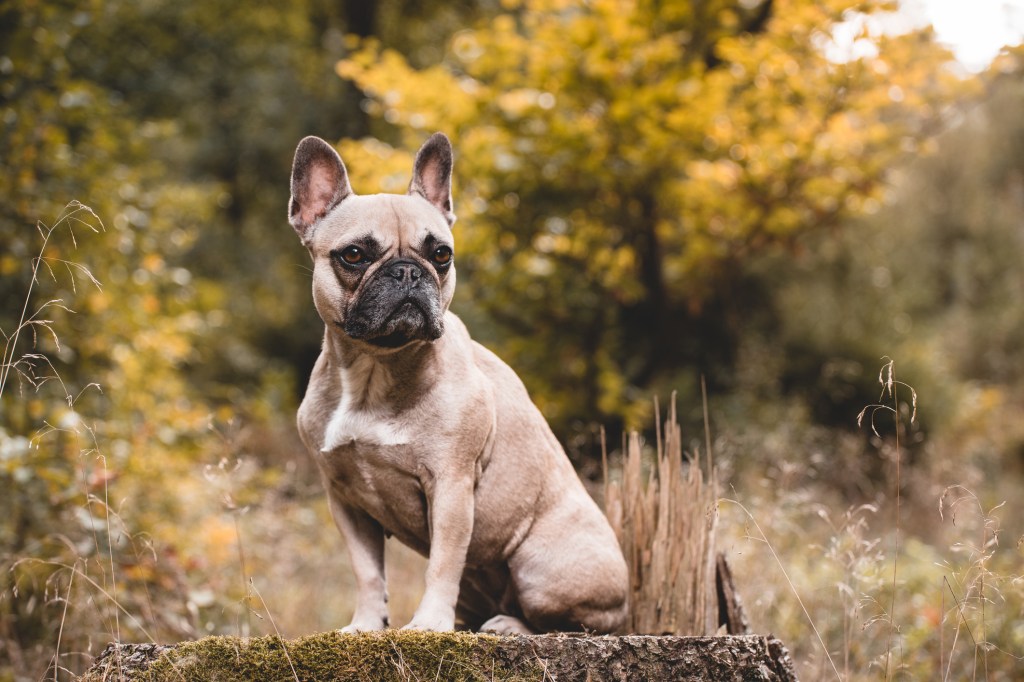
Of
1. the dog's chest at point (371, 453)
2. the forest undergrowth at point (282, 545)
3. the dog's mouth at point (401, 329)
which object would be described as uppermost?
the dog's mouth at point (401, 329)

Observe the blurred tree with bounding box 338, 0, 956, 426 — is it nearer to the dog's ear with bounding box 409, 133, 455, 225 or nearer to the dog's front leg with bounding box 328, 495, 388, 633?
the dog's ear with bounding box 409, 133, 455, 225

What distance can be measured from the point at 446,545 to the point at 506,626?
0.52 m

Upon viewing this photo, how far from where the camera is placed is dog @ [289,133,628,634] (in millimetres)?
2799

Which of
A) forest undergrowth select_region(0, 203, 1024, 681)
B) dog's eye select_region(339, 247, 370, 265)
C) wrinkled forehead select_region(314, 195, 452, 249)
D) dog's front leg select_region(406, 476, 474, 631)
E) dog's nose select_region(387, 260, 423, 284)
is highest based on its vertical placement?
wrinkled forehead select_region(314, 195, 452, 249)

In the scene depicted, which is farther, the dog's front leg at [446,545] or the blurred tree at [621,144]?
the blurred tree at [621,144]

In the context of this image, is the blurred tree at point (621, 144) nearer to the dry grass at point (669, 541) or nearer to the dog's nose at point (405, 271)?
the dry grass at point (669, 541)

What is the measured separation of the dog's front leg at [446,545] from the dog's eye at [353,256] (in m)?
0.74

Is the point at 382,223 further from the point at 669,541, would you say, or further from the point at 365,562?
the point at 669,541

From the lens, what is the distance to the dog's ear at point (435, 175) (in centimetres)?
311

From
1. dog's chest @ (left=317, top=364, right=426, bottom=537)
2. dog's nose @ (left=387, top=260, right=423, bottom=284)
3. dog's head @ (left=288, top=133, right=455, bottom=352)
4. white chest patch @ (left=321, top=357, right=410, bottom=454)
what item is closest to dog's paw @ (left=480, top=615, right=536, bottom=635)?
dog's chest @ (left=317, top=364, right=426, bottom=537)

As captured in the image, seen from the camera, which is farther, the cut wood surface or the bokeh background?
the bokeh background

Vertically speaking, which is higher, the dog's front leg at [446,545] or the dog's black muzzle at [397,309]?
the dog's black muzzle at [397,309]

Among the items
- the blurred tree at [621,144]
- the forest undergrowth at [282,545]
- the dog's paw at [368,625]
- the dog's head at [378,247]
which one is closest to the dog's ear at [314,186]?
the dog's head at [378,247]

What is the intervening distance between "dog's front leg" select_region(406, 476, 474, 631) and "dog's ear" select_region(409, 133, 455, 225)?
0.98m
